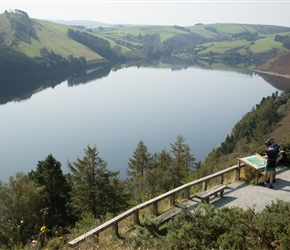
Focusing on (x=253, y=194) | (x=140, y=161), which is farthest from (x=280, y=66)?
(x=253, y=194)

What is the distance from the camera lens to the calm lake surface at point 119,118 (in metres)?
66.9

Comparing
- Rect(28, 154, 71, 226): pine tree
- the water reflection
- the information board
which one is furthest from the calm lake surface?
the information board

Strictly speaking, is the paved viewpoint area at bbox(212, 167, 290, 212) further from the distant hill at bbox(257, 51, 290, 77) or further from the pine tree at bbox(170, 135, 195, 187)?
the distant hill at bbox(257, 51, 290, 77)

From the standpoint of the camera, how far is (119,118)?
90000mm

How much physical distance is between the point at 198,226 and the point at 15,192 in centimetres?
2629

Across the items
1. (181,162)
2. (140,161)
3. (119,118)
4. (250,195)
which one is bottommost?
(119,118)

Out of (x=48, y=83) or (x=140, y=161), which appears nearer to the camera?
(x=140, y=161)

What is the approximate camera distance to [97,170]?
108 ft

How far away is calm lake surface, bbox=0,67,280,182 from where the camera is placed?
66.9 meters

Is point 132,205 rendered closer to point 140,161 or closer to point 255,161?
point 255,161

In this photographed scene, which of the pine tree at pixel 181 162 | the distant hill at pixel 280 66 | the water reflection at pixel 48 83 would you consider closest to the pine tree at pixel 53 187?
the pine tree at pixel 181 162

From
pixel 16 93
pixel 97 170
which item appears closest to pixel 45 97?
pixel 16 93

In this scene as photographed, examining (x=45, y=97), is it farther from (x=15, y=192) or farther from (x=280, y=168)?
(x=280, y=168)

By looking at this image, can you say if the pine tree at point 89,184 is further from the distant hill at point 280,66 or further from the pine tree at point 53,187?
the distant hill at point 280,66
